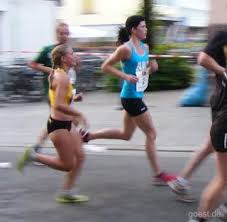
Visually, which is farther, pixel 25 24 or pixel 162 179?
pixel 25 24

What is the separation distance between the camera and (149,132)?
22.3 ft

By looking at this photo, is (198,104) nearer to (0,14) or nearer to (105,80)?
(105,80)

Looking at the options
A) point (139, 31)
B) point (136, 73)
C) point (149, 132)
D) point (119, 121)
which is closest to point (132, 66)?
point (136, 73)

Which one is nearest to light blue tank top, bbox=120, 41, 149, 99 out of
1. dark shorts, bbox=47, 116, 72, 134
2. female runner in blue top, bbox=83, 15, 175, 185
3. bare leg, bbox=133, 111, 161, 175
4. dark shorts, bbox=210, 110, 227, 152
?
female runner in blue top, bbox=83, 15, 175, 185

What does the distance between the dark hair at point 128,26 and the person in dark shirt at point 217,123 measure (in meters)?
1.55

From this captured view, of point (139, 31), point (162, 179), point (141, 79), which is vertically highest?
point (139, 31)

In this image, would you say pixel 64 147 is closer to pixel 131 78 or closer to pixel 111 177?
pixel 131 78

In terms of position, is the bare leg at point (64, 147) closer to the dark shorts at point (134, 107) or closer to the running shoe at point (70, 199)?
the running shoe at point (70, 199)

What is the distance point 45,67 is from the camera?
8.21 m

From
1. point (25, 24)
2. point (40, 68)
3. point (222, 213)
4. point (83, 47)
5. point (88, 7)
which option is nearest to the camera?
point (222, 213)

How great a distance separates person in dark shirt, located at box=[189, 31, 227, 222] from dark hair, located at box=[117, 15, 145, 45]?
155 cm

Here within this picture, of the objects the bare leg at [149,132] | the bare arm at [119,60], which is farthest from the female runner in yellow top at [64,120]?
the bare leg at [149,132]

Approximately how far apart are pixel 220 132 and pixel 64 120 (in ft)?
5.68

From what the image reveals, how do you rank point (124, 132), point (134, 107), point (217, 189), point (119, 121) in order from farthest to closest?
point (119, 121), point (124, 132), point (134, 107), point (217, 189)
